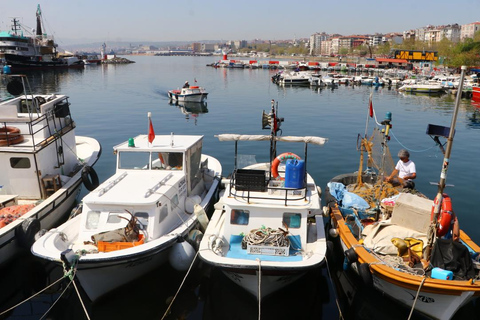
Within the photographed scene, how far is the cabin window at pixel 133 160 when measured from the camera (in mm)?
13227

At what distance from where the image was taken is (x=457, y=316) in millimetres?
10141

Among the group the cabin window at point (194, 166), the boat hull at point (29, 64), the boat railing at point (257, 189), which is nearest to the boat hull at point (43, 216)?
the cabin window at point (194, 166)

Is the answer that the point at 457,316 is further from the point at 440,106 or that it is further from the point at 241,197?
the point at 440,106

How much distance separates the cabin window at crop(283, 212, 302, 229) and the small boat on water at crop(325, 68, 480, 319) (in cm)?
162

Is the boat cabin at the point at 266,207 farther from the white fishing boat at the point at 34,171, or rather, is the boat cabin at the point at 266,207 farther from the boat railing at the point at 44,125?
the boat railing at the point at 44,125

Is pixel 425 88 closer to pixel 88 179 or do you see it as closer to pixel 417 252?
pixel 417 252

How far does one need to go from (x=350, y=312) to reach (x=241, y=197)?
4.19 metres

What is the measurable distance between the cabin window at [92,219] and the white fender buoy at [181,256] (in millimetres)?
2240

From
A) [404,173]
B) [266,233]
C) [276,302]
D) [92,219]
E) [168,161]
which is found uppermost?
[168,161]

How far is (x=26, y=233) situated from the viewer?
11.8 m

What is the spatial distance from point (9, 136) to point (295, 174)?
10.3m

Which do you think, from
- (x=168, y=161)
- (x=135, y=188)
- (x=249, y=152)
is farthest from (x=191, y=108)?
(x=135, y=188)

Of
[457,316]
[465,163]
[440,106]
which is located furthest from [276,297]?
[440,106]

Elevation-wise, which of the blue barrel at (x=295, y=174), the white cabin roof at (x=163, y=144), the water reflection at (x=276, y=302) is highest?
the white cabin roof at (x=163, y=144)
